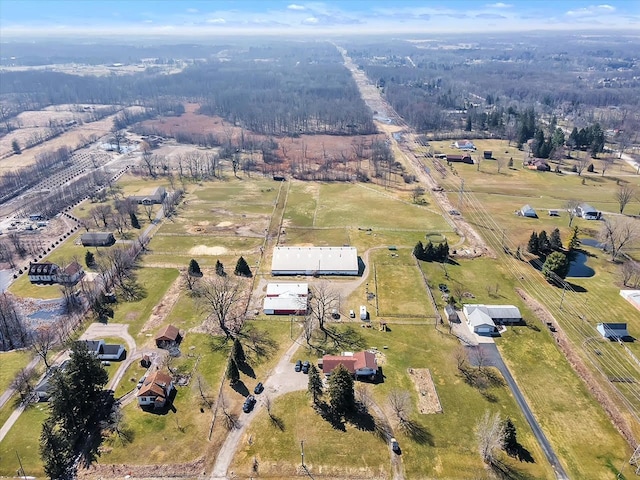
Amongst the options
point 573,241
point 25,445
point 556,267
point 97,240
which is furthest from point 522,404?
point 97,240

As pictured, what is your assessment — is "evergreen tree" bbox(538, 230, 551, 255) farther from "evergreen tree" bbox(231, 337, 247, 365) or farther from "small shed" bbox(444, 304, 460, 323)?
"evergreen tree" bbox(231, 337, 247, 365)

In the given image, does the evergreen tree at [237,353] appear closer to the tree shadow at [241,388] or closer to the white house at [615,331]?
the tree shadow at [241,388]

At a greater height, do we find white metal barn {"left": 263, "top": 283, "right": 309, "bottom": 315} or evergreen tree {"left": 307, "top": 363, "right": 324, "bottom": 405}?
evergreen tree {"left": 307, "top": 363, "right": 324, "bottom": 405}

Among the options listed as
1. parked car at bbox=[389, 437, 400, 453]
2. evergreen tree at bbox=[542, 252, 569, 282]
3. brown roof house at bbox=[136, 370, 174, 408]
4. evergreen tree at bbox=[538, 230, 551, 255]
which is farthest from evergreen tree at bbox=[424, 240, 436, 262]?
brown roof house at bbox=[136, 370, 174, 408]

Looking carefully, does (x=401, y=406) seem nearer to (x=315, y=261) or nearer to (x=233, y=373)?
(x=233, y=373)

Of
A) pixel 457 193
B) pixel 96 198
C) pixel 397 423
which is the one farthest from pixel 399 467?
pixel 96 198

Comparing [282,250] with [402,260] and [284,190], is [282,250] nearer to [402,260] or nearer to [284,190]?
[402,260]
